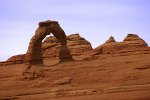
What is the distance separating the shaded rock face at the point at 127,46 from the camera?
135ft

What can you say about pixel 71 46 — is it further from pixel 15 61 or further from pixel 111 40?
pixel 15 61

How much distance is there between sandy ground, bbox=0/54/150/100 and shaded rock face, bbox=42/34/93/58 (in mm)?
9925

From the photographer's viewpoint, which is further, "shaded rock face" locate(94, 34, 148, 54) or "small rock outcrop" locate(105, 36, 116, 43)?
"small rock outcrop" locate(105, 36, 116, 43)


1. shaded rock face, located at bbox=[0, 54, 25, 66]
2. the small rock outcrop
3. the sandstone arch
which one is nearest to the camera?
the sandstone arch

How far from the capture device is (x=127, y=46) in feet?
139

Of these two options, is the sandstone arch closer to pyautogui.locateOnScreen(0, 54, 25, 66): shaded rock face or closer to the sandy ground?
the sandy ground

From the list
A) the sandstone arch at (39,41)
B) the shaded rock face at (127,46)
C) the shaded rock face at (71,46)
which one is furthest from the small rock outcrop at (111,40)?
the sandstone arch at (39,41)

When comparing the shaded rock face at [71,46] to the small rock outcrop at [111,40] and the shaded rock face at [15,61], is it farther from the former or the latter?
the shaded rock face at [15,61]

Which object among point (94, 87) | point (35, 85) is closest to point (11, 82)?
point (35, 85)

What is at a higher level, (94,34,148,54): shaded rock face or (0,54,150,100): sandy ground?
(94,34,148,54): shaded rock face

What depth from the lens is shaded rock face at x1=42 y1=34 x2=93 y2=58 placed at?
4566 centimetres

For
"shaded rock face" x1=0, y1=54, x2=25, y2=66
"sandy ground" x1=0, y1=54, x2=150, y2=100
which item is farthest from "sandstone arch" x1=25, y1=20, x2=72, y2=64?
"shaded rock face" x1=0, y1=54, x2=25, y2=66

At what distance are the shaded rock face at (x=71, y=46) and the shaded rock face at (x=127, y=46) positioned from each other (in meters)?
2.38

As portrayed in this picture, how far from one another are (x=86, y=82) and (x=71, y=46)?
63.3ft
